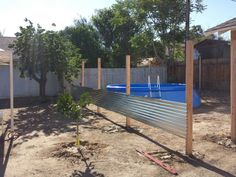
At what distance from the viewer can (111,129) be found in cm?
841

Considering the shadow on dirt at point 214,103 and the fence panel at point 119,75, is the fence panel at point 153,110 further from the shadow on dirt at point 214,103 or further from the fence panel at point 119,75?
the fence panel at point 119,75

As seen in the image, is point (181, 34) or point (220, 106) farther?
point (181, 34)

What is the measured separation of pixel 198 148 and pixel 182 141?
594 mm

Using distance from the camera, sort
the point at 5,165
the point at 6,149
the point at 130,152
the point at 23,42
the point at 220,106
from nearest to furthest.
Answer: the point at 5,165 → the point at 130,152 → the point at 6,149 → the point at 220,106 → the point at 23,42

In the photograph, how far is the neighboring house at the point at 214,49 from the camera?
70.9 feet

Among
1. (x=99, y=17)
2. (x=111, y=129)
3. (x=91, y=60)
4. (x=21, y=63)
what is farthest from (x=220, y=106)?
(x=99, y=17)

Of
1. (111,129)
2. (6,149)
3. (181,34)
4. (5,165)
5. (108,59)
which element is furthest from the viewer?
(108,59)

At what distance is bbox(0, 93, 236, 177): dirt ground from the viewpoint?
5094 mm

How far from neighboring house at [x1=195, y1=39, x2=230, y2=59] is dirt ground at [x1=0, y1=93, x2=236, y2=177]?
42.7 ft

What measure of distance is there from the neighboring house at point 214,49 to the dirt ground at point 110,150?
42.7 ft

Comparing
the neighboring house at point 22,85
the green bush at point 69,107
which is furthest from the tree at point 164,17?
the green bush at point 69,107

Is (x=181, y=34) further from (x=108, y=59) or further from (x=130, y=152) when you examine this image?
(x=130, y=152)

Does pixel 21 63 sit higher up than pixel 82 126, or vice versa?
pixel 21 63

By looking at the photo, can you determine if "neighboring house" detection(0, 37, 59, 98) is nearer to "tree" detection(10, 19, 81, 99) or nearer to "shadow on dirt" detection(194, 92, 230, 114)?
"tree" detection(10, 19, 81, 99)
